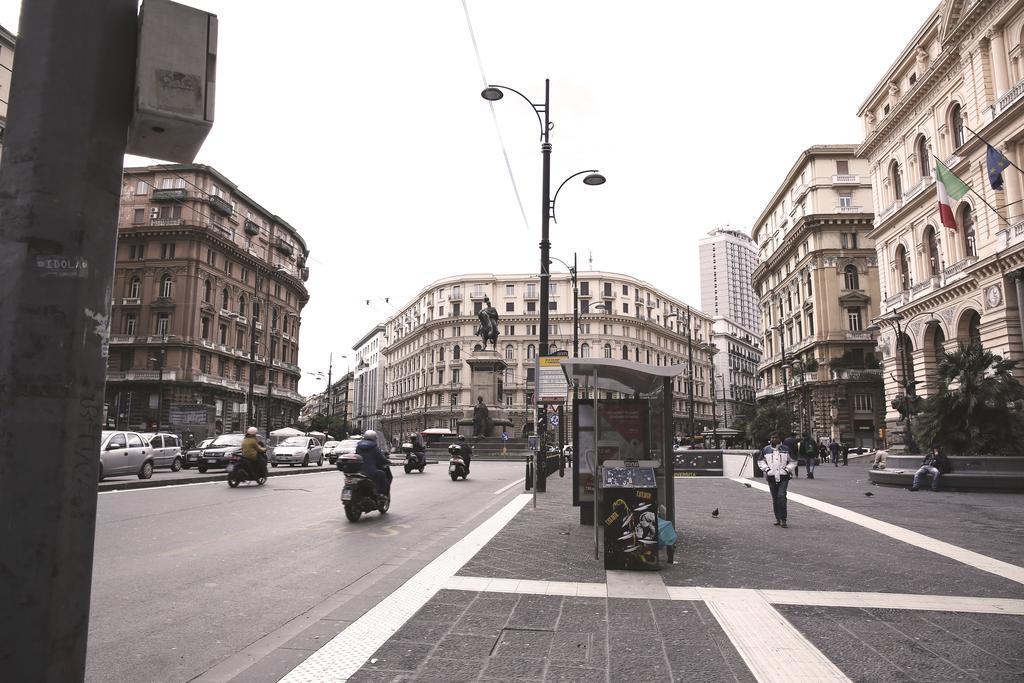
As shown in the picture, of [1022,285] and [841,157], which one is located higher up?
[841,157]

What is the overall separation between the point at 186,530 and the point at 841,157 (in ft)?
208

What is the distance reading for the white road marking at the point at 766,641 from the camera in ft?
12.9

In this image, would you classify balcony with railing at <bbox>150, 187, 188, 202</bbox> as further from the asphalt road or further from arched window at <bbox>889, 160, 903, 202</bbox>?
arched window at <bbox>889, 160, 903, 202</bbox>

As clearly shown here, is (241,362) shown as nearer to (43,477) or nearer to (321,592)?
(321,592)

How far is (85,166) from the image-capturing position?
1886mm

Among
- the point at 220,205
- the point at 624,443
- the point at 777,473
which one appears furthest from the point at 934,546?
the point at 220,205

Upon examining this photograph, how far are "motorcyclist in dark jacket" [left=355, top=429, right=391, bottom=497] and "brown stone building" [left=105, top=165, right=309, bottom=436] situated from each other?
131 ft

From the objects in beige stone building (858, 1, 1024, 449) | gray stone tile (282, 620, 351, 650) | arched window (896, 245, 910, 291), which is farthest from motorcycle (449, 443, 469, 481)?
arched window (896, 245, 910, 291)

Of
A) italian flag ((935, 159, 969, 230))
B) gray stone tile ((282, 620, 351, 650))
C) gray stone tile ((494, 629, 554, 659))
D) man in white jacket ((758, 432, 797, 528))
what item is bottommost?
gray stone tile ((282, 620, 351, 650))

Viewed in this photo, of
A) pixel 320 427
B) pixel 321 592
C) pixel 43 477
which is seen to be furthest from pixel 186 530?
pixel 320 427

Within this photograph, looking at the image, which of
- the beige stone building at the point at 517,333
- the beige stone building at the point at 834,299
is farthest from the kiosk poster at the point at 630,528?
the beige stone building at the point at 517,333

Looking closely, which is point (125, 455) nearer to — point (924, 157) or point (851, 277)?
point (924, 157)

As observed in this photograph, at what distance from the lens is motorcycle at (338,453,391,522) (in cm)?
1079

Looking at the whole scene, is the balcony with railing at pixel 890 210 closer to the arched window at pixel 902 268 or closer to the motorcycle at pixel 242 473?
the arched window at pixel 902 268
